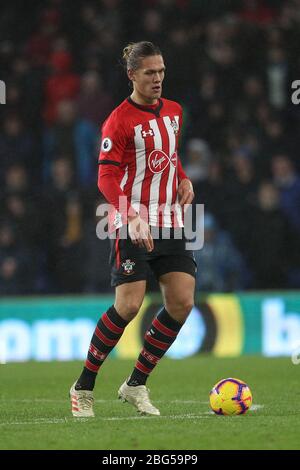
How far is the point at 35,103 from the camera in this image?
1475 cm

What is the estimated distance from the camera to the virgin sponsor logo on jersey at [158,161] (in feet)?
22.7

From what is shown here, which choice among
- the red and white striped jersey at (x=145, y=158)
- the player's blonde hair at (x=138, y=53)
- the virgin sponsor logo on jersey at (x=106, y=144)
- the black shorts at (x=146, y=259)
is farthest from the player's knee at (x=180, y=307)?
the player's blonde hair at (x=138, y=53)

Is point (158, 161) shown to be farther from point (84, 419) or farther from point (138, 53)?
point (84, 419)

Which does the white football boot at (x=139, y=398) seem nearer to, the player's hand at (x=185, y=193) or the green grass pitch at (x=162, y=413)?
the green grass pitch at (x=162, y=413)

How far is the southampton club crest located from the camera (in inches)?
265

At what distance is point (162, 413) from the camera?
6965 millimetres

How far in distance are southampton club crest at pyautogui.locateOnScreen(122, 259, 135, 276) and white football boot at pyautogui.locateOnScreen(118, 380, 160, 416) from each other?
2.51ft

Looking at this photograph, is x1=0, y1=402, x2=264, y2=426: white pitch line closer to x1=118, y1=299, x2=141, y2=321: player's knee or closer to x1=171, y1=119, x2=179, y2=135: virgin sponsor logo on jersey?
x1=118, y1=299, x2=141, y2=321: player's knee

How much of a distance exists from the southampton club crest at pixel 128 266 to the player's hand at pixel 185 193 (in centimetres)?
53

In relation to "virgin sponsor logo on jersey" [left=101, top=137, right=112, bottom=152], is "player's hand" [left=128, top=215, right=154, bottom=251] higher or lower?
lower

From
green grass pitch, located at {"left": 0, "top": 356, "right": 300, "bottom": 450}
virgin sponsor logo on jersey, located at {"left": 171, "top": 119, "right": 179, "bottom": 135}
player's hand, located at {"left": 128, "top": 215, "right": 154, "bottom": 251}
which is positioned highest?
virgin sponsor logo on jersey, located at {"left": 171, "top": 119, "right": 179, "bottom": 135}

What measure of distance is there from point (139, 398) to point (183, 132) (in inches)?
304

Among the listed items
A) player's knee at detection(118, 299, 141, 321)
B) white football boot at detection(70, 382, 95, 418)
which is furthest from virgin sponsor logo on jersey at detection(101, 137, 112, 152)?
white football boot at detection(70, 382, 95, 418)
